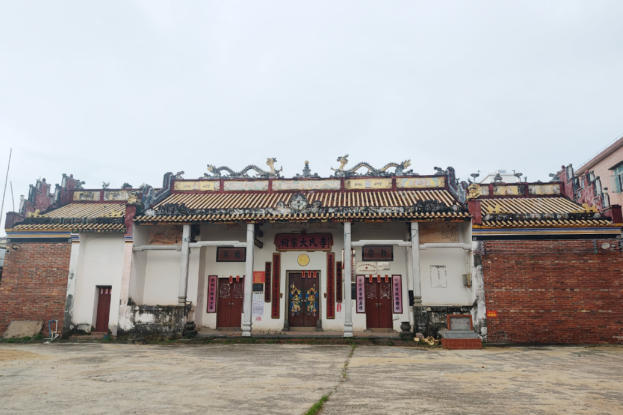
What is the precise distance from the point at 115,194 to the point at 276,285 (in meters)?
7.16

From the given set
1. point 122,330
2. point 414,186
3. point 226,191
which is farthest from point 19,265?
point 414,186

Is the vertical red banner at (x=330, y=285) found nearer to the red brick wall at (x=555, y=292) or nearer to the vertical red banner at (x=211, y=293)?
the vertical red banner at (x=211, y=293)

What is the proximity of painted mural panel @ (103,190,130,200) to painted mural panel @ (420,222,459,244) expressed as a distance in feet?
35.3

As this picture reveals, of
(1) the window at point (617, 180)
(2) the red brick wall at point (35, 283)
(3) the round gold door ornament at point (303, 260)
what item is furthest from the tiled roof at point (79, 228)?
(1) the window at point (617, 180)

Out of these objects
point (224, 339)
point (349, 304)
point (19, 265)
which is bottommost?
point (224, 339)

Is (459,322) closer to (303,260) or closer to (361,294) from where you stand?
(361,294)

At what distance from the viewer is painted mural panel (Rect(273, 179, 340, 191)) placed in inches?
581

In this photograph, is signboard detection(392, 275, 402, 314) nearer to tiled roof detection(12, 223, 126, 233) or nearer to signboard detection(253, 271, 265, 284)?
signboard detection(253, 271, 265, 284)

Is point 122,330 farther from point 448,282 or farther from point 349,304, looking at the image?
point 448,282

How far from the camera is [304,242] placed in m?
13.7

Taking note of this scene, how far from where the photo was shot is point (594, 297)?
1098 centimetres

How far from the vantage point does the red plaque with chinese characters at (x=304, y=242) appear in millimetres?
13648

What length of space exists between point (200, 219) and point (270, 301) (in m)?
3.56

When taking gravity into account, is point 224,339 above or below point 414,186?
below
